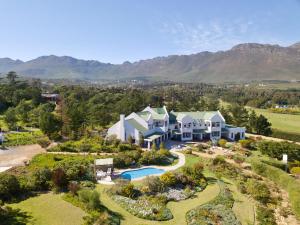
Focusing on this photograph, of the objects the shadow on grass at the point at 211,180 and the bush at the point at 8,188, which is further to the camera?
the shadow on grass at the point at 211,180

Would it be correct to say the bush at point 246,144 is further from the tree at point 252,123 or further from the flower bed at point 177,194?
the flower bed at point 177,194

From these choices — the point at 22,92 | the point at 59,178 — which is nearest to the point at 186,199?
the point at 59,178

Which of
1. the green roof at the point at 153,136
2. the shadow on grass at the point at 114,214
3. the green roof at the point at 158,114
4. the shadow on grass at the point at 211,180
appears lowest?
the shadow on grass at the point at 211,180

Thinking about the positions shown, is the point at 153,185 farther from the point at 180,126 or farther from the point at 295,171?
the point at 180,126

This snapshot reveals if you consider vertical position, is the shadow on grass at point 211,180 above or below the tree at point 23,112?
below

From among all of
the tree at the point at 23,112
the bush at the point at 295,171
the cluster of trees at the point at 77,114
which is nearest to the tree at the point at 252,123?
the cluster of trees at the point at 77,114

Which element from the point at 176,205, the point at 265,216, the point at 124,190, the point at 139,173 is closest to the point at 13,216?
the point at 124,190

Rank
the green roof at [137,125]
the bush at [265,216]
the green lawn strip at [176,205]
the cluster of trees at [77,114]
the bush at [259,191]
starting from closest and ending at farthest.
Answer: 1. the green lawn strip at [176,205]
2. the bush at [265,216]
3. the bush at [259,191]
4. the green roof at [137,125]
5. the cluster of trees at [77,114]
